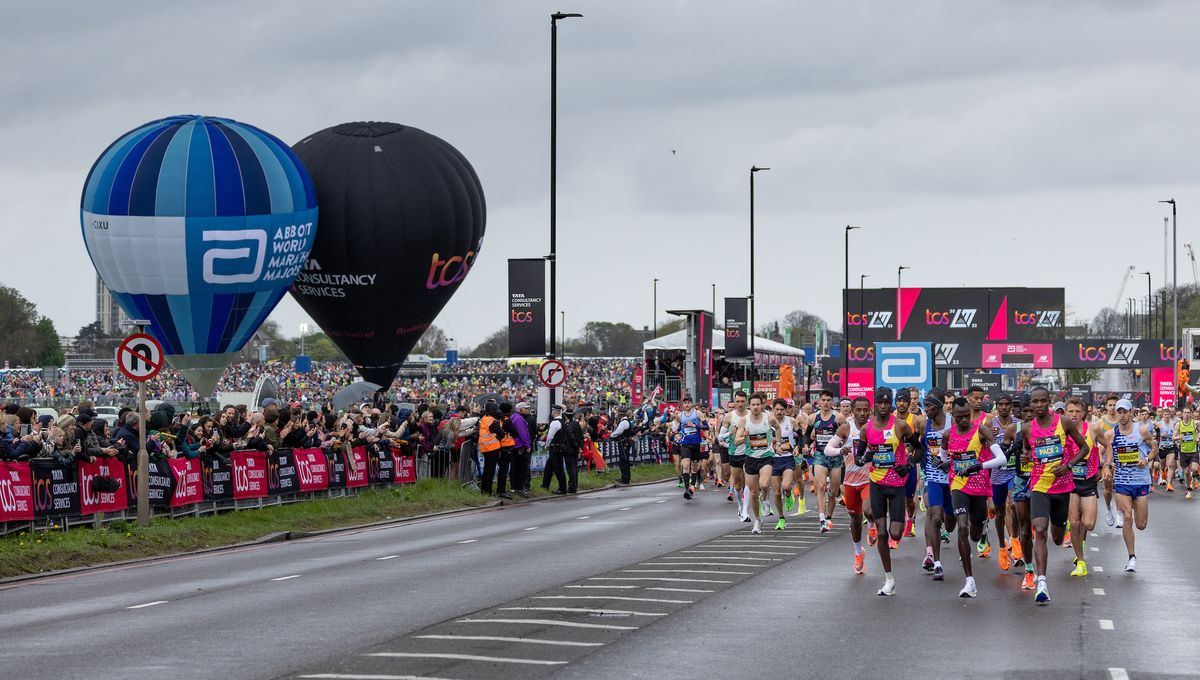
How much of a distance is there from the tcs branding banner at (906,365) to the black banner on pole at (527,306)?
9.09 meters

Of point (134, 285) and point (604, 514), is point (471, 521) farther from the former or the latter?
point (134, 285)

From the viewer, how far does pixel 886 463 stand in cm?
1574

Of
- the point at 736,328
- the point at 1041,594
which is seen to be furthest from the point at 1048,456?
the point at 736,328

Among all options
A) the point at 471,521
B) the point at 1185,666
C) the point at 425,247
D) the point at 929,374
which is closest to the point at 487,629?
the point at 1185,666

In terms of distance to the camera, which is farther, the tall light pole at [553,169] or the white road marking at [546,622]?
the tall light pole at [553,169]

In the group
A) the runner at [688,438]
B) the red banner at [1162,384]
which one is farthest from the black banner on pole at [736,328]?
the runner at [688,438]

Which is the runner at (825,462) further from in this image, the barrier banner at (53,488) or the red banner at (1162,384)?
the red banner at (1162,384)

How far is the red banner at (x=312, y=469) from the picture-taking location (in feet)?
92.0

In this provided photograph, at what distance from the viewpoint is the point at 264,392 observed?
56531 millimetres

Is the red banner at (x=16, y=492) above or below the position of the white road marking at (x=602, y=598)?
above

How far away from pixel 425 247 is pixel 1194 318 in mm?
118769

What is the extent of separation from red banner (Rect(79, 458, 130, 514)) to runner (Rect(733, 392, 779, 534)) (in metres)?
8.75

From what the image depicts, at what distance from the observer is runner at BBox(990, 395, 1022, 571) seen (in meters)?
16.8

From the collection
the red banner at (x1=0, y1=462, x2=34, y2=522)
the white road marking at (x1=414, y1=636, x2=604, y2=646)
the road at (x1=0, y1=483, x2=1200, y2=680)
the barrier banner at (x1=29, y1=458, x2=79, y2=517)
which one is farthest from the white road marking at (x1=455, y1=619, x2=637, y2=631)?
the barrier banner at (x1=29, y1=458, x2=79, y2=517)
